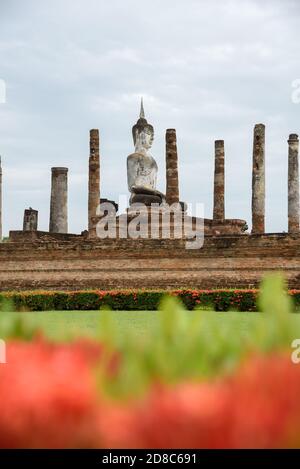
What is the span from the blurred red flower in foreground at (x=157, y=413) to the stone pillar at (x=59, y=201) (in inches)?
1154

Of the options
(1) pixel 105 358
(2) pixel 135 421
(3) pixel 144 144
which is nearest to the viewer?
(2) pixel 135 421

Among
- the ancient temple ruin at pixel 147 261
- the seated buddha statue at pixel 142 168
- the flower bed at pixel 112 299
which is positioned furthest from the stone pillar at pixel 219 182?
the flower bed at pixel 112 299

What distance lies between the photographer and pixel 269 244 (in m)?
19.1

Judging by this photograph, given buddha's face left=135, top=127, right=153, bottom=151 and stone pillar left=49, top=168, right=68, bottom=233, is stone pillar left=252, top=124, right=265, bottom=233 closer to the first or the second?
buddha's face left=135, top=127, right=153, bottom=151

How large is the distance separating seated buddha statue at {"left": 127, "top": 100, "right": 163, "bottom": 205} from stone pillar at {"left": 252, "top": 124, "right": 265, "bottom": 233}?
12.8ft

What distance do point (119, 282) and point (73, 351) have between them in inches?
723

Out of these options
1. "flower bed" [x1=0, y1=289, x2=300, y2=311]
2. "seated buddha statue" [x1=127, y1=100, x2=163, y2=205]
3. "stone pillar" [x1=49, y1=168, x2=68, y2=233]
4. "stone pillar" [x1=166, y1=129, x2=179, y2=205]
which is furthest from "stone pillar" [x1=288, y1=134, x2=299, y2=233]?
"flower bed" [x1=0, y1=289, x2=300, y2=311]

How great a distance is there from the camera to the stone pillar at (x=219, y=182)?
30.7 metres

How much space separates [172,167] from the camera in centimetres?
3008

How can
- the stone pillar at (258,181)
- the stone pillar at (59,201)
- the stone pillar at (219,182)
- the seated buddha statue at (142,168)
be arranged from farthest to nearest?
the stone pillar at (219,182)
the stone pillar at (59,201)
the stone pillar at (258,181)
the seated buddha statue at (142,168)

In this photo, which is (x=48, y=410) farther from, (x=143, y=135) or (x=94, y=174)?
(x=94, y=174)

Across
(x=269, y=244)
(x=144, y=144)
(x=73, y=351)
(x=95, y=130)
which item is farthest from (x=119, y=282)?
(x=73, y=351)

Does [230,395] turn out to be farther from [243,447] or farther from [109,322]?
[109,322]

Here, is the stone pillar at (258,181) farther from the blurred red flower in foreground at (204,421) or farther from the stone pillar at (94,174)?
the blurred red flower in foreground at (204,421)
